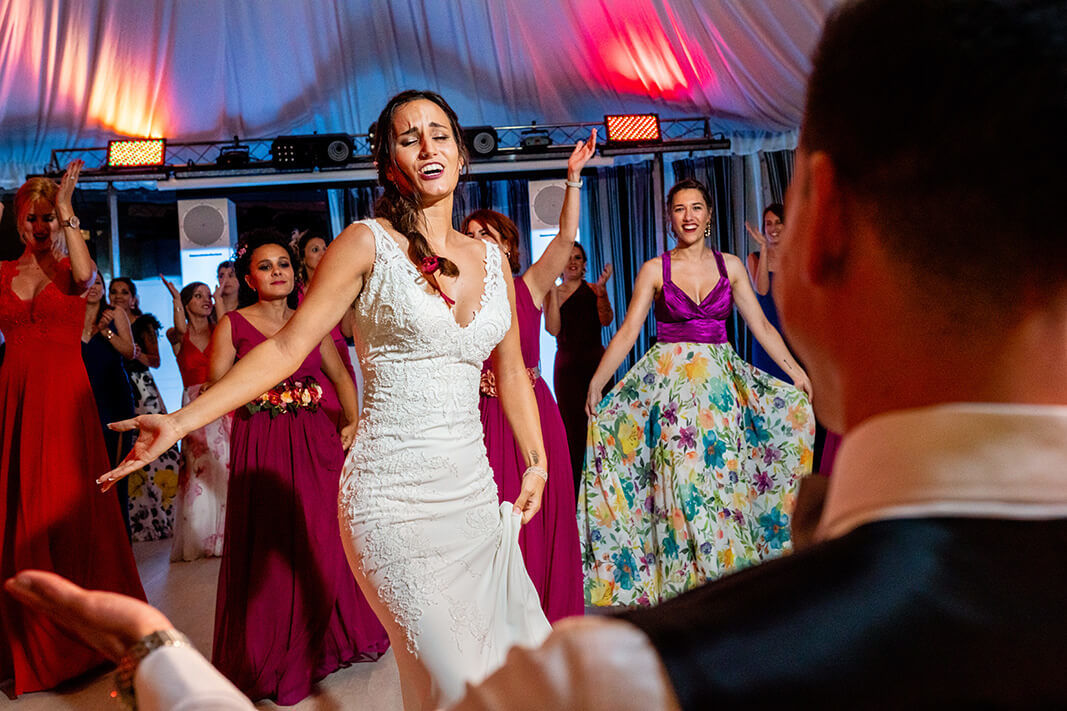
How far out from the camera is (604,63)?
9477 mm

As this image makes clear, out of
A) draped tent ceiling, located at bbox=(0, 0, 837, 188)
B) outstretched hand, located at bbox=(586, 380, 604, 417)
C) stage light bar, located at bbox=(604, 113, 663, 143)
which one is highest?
draped tent ceiling, located at bbox=(0, 0, 837, 188)

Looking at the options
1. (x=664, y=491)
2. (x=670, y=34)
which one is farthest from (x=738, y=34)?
(x=664, y=491)

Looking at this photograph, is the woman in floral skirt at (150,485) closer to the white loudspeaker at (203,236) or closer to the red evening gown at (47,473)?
the red evening gown at (47,473)

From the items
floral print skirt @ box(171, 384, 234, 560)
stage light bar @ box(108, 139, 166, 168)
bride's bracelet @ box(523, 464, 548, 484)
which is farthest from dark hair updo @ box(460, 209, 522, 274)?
stage light bar @ box(108, 139, 166, 168)

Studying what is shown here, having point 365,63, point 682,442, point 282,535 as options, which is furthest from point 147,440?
point 365,63

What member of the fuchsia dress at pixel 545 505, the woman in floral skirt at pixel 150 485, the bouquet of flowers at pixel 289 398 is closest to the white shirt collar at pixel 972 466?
the fuchsia dress at pixel 545 505

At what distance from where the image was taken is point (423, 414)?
2123mm

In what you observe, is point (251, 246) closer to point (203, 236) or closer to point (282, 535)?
point (282, 535)

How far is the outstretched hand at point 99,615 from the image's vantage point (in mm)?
660

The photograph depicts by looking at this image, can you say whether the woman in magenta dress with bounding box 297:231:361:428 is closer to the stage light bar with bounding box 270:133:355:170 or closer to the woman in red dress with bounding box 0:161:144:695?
the woman in red dress with bounding box 0:161:144:695

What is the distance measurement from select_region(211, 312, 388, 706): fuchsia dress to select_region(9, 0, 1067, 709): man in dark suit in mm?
3294

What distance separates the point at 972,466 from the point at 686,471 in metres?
3.78

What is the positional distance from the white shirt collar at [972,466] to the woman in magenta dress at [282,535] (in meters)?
3.32

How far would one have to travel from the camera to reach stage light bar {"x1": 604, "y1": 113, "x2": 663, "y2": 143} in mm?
9445
